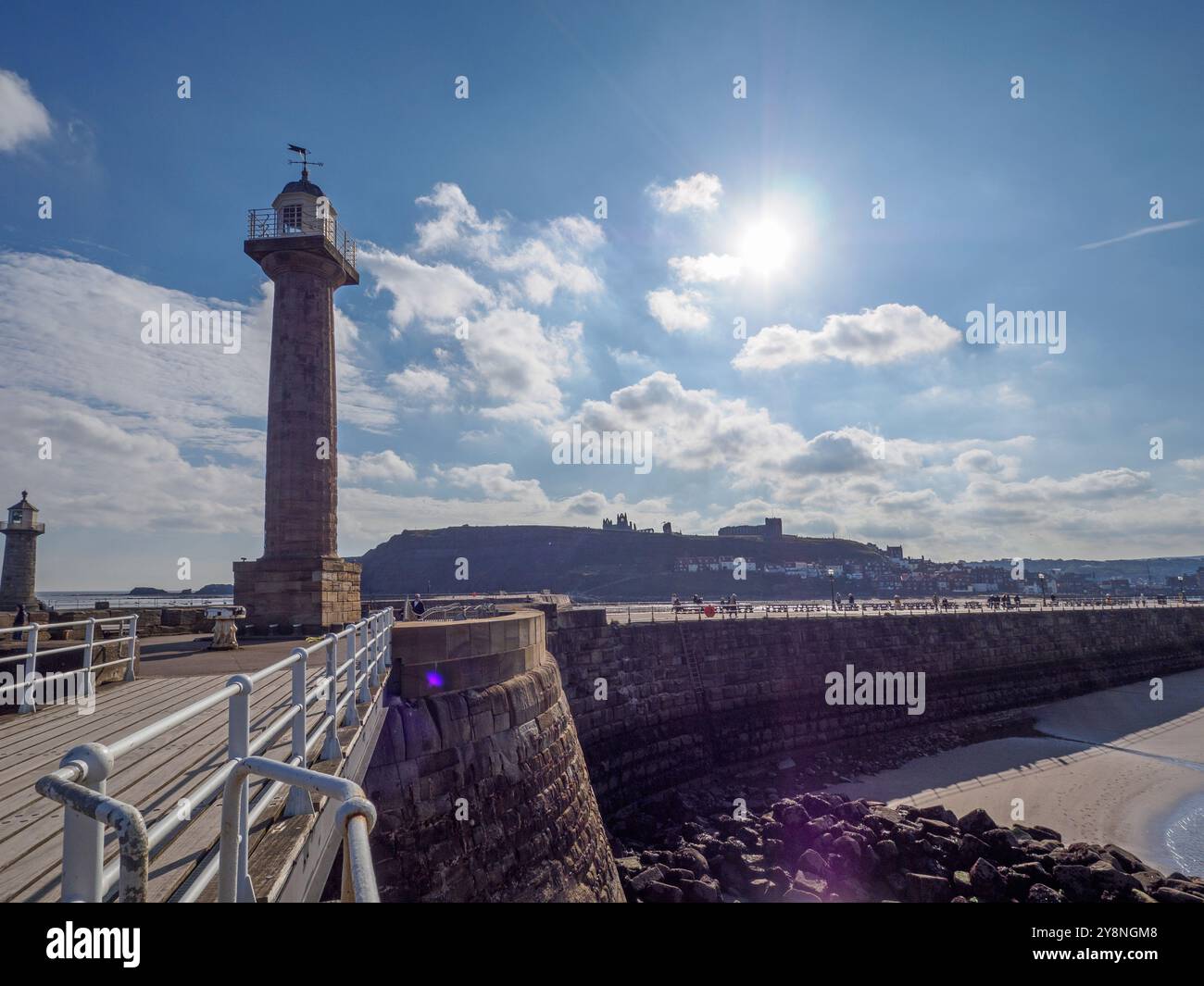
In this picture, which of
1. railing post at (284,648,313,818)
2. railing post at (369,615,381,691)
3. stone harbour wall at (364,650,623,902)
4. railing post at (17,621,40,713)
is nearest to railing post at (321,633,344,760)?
railing post at (284,648,313,818)

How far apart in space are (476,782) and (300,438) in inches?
449

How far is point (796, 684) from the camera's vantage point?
2408cm

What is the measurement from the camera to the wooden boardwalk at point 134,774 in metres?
2.81

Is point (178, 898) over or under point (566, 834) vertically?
over

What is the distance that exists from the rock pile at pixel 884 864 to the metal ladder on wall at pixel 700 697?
4.97 metres

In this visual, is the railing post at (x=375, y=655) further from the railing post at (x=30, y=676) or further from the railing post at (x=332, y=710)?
the railing post at (x=30, y=676)

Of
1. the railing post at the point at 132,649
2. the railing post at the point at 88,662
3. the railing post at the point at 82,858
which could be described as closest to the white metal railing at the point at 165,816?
the railing post at the point at 82,858

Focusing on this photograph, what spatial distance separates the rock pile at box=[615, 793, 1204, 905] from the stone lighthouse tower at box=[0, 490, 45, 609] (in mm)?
34907

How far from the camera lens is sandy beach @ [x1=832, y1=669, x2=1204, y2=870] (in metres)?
16.5

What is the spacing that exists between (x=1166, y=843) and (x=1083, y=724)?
14.4m
